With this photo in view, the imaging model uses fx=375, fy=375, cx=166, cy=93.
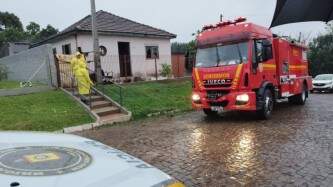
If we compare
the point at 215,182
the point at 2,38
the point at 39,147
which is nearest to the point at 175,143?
the point at 215,182

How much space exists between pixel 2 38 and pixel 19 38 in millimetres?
2861

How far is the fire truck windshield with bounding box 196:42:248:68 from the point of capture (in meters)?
12.0

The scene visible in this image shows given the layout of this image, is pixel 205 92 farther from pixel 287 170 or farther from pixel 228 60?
pixel 287 170

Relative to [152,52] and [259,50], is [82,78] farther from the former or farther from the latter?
[152,52]

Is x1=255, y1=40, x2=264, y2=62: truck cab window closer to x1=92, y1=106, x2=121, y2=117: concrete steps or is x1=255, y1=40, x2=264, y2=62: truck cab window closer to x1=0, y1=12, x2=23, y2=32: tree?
x1=92, y1=106, x2=121, y2=117: concrete steps

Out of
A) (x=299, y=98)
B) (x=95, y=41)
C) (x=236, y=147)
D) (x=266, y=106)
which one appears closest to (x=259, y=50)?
(x=266, y=106)

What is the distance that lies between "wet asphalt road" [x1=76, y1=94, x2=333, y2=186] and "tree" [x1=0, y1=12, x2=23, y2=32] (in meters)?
56.8

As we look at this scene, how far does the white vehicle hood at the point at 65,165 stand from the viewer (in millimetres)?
1979

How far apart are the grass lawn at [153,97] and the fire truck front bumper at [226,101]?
2.78 m

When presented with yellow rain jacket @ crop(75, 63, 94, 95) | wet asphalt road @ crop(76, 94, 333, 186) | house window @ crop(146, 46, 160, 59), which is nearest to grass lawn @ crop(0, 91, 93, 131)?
yellow rain jacket @ crop(75, 63, 94, 95)

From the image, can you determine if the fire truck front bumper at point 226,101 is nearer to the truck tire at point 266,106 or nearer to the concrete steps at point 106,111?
the truck tire at point 266,106

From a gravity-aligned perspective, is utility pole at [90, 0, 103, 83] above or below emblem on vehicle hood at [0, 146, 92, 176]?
above

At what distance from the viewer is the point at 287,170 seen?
6621 millimetres

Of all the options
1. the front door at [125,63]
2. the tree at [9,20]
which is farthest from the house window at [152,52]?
the tree at [9,20]
